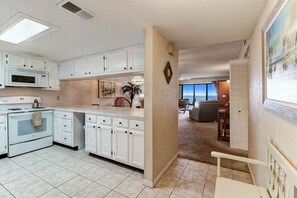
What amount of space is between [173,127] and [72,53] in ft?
8.39

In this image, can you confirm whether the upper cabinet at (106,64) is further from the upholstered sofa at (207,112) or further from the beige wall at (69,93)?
the upholstered sofa at (207,112)

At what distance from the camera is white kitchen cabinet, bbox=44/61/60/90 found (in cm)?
379

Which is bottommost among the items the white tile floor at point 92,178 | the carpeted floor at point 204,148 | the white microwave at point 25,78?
the white tile floor at point 92,178

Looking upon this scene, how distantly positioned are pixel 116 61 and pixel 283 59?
2.43 meters

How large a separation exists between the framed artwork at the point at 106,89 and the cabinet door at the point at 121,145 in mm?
2940

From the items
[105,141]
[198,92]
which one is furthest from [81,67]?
[198,92]

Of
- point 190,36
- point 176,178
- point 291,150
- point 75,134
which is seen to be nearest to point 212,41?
point 190,36

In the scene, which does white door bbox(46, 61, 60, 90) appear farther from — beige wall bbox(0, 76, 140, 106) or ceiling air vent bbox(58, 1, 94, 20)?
ceiling air vent bbox(58, 1, 94, 20)

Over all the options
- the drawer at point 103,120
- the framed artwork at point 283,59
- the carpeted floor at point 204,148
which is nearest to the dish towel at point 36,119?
the drawer at point 103,120

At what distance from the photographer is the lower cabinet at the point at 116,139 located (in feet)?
7.57

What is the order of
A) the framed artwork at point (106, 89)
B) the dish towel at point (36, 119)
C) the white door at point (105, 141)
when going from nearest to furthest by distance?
the white door at point (105, 141) < the dish towel at point (36, 119) < the framed artwork at point (106, 89)

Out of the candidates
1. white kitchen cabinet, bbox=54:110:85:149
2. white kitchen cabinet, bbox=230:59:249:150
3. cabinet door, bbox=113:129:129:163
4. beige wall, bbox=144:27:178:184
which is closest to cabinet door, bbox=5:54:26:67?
white kitchen cabinet, bbox=54:110:85:149

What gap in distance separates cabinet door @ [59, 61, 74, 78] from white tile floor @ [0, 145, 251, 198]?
6.30 ft

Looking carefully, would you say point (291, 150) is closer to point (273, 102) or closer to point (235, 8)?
point (273, 102)
